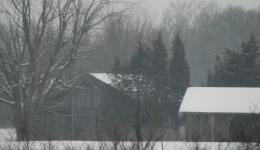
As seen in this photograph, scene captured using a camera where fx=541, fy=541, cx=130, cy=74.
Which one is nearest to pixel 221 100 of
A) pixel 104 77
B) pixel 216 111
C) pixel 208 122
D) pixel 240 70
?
pixel 216 111

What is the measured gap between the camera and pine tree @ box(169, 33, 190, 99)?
4078cm

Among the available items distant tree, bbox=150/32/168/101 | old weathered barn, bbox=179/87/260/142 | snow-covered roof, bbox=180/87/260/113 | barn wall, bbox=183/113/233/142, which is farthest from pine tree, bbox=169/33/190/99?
barn wall, bbox=183/113/233/142

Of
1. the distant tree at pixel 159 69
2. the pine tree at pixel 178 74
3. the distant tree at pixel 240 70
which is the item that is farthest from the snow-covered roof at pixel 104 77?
the distant tree at pixel 240 70

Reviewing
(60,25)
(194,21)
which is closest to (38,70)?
(60,25)

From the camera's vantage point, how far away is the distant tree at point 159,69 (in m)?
40.2

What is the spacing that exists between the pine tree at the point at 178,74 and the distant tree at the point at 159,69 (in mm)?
636

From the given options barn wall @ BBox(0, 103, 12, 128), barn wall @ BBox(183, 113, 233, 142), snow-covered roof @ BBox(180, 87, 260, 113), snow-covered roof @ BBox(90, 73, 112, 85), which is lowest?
barn wall @ BBox(0, 103, 12, 128)

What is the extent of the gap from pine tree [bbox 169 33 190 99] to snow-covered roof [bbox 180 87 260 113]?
649 centimetres

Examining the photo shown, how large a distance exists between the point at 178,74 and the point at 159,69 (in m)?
1.58

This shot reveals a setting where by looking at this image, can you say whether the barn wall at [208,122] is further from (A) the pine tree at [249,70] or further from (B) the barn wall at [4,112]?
(B) the barn wall at [4,112]

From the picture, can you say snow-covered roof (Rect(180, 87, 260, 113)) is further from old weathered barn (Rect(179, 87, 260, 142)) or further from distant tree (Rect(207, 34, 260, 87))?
distant tree (Rect(207, 34, 260, 87))

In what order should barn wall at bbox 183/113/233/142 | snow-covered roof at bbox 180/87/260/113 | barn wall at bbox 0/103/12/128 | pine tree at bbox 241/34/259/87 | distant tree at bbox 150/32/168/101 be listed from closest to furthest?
barn wall at bbox 183/113/233/142, snow-covered roof at bbox 180/87/260/113, pine tree at bbox 241/34/259/87, distant tree at bbox 150/32/168/101, barn wall at bbox 0/103/12/128

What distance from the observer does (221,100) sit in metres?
32.4

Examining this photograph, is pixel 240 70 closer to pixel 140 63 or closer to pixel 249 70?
pixel 249 70
